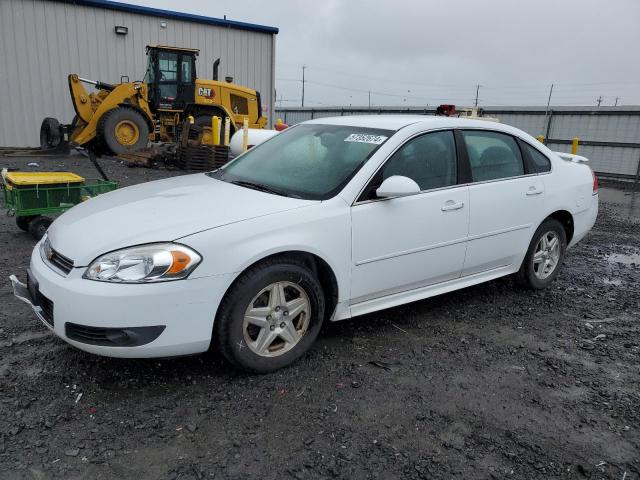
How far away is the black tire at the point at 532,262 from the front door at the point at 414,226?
3.22 ft

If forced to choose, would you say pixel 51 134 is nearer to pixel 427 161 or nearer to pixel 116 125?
pixel 116 125

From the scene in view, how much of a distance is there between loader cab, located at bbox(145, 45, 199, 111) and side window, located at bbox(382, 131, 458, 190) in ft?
38.4

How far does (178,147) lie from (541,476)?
11863 mm

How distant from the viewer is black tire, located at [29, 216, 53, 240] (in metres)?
5.68

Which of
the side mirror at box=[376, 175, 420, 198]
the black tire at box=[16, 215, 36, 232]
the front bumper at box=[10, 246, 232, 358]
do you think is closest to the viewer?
the front bumper at box=[10, 246, 232, 358]

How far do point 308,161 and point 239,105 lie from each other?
41.4 feet

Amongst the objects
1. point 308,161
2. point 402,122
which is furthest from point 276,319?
point 402,122

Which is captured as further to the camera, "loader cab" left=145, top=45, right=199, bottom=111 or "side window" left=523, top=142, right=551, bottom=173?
"loader cab" left=145, top=45, right=199, bottom=111

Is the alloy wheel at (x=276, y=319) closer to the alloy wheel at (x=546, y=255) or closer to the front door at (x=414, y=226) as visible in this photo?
the front door at (x=414, y=226)

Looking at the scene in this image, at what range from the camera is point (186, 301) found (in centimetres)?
267

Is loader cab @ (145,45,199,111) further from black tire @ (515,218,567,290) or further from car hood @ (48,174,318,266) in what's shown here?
black tire @ (515,218,567,290)

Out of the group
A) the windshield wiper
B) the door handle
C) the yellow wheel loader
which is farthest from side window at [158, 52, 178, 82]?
the door handle

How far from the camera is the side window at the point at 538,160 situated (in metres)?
4.52

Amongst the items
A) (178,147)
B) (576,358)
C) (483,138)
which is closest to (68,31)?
(178,147)
